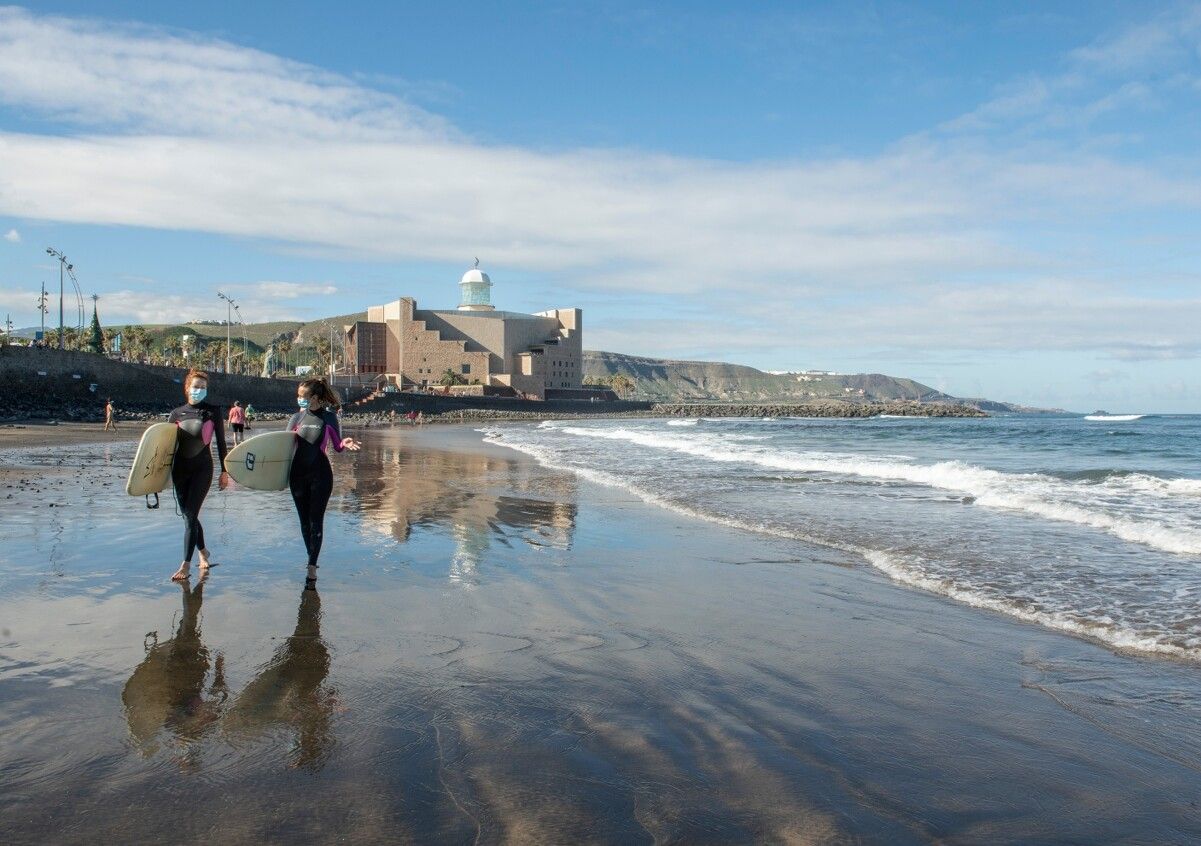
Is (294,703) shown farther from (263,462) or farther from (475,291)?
(475,291)

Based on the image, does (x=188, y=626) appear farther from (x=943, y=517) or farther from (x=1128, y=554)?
(x=943, y=517)

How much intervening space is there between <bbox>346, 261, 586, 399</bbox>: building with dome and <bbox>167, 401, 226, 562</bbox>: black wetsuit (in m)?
97.2

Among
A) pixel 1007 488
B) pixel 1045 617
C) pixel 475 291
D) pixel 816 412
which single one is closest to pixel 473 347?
pixel 475 291

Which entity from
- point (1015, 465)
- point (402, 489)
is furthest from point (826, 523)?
point (1015, 465)

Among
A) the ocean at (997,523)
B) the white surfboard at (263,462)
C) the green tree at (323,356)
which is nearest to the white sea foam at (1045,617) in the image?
the ocean at (997,523)

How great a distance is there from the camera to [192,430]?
7.12 metres

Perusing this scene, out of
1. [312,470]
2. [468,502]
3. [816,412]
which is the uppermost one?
[312,470]

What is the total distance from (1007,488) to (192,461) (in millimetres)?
14757

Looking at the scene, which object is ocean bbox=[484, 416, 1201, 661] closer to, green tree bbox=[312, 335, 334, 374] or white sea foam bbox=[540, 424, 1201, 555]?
white sea foam bbox=[540, 424, 1201, 555]

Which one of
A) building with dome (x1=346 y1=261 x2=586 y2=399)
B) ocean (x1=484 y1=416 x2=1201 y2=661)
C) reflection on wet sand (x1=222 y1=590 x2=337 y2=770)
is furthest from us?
building with dome (x1=346 y1=261 x2=586 y2=399)

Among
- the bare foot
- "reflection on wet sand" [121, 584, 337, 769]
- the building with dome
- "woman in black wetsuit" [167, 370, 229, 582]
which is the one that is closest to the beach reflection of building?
the bare foot

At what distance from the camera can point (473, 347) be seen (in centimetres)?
A: 11038

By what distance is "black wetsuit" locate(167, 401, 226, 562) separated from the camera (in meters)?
7.12

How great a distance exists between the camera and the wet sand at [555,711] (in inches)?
121
